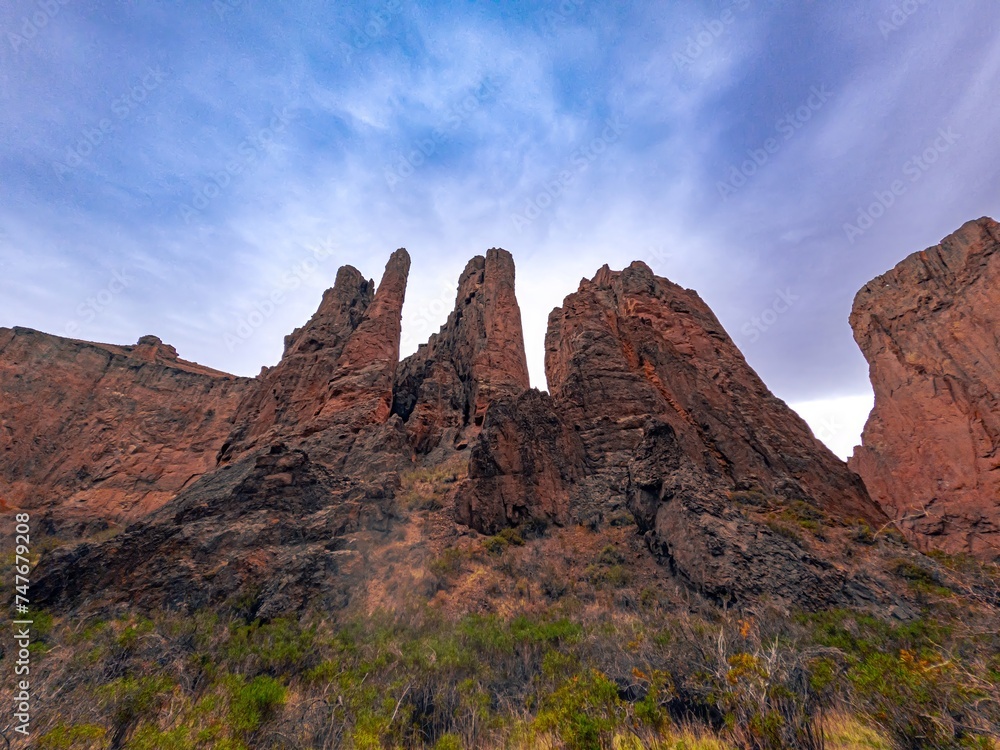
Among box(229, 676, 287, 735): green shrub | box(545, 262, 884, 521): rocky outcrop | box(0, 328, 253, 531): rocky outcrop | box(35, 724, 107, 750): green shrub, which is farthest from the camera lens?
box(0, 328, 253, 531): rocky outcrop

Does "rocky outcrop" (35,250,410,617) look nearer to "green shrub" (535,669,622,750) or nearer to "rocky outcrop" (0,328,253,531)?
"green shrub" (535,669,622,750)

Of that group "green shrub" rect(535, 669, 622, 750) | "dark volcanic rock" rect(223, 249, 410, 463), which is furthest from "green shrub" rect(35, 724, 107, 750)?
"dark volcanic rock" rect(223, 249, 410, 463)

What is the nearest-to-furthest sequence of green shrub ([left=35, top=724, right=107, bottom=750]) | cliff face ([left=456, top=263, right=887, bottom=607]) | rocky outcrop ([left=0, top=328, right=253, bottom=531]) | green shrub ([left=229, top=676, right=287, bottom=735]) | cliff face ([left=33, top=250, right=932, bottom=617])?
green shrub ([left=35, top=724, right=107, bottom=750]) < green shrub ([left=229, top=676, right=287, bottom=735]) < cliff face ([left=456, top=263, right=887, bottom=607]) < cliff face ([left=33, top=250, right=932, bottom=617]) < rocky outcrop ([left=0, top=328, right=253, bottom=531])

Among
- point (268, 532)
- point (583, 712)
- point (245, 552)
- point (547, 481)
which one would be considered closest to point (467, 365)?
point (547, 481)

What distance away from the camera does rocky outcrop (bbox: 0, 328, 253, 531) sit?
30406mm

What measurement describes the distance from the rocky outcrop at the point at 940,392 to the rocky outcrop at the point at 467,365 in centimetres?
2449

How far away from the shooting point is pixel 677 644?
266 inches

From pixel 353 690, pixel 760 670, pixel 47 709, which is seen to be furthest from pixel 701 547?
pixel 47 709

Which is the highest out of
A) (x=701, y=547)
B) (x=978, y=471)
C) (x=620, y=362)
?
(x=620, y=362)

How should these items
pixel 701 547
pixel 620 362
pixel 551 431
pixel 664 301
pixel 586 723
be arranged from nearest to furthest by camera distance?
1. pixel 586 723
2. pixel 701 547
3. pixel 551 431
4. pixel 620 362
5. pixel 664 301

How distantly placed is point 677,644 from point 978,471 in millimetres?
29859

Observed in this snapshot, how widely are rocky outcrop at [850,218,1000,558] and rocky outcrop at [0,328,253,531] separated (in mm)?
51171

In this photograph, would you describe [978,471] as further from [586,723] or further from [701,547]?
[586,723]

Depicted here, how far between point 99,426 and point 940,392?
65.0 m
